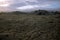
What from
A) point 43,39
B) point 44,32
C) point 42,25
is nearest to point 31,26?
point 42,25

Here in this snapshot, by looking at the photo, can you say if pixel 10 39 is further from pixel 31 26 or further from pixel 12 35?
pixel 31 26

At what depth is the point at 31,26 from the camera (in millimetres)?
12625

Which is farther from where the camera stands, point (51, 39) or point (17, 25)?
point (17, 25)

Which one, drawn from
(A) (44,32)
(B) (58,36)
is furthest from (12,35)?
(B) (58,36)

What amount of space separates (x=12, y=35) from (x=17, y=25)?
2.45 meters

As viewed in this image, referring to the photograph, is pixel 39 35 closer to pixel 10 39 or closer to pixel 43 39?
pixel 43 39

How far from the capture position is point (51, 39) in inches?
390

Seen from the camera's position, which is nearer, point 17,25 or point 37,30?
point 37,30

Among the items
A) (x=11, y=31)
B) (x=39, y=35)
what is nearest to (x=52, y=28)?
(x=39, y=35)

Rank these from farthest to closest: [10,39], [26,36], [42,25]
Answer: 1. [42,25]
2. [26,36]
3. [10,39]

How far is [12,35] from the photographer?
1056cm

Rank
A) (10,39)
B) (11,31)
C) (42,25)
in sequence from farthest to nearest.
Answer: (42,25) < (11,31) < (10,39)

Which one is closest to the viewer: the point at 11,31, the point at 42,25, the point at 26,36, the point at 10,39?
the point at 10,39

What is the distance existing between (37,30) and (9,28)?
2445mm
